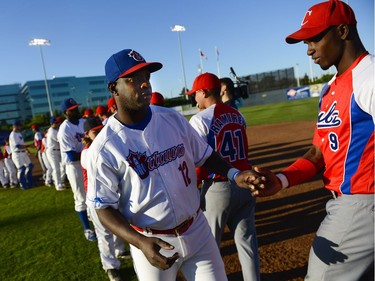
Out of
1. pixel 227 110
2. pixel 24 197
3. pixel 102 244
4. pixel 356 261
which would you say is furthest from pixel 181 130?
pixel 24 197

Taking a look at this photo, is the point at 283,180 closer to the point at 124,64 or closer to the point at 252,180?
the point at 252,180

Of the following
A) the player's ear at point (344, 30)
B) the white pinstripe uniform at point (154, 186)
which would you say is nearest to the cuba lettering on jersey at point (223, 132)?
the white pinstripe uniform at point (154, 186)

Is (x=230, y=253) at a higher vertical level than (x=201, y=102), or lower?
lower

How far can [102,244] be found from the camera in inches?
154

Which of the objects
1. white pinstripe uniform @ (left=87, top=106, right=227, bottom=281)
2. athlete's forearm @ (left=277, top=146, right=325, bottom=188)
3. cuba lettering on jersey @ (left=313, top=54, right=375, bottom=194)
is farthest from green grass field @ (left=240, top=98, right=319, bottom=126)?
white pinstripe uniform @ (left=87, top=106, right=227, bottom=281)

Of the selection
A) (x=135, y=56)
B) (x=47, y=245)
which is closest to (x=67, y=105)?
(x=47, y=245)

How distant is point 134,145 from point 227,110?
1553 millimetres

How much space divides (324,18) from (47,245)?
5253 mm

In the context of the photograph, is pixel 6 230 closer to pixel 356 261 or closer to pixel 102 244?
pixel 102 244

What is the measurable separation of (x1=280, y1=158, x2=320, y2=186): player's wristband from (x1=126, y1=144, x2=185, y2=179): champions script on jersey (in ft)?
2.88

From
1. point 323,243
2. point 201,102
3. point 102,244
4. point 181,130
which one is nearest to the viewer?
point 323,243

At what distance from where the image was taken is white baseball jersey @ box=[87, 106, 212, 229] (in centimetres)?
198

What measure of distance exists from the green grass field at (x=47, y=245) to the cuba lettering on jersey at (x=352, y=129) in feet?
9.60

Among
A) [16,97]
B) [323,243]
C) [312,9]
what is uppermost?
[16,97]
